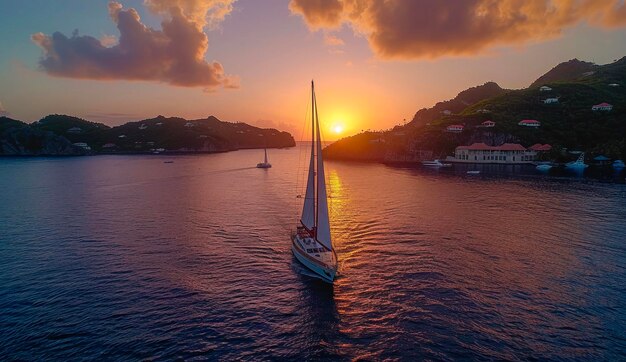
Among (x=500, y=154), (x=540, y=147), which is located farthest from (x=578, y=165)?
(x=500, y=154)

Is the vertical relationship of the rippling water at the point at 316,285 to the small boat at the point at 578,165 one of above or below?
below

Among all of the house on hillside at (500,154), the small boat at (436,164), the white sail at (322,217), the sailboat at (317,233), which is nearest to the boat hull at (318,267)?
the sailboat at (317,233)

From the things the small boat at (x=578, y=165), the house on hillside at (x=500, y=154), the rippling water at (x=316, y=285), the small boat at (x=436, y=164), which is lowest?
the rippling water at (x=316, y=285)

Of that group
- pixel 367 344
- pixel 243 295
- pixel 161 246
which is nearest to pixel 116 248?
pixel 161 246

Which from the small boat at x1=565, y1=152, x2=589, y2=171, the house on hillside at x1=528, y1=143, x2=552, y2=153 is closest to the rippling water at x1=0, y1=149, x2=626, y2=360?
the small boat at x1=565, y1=152, x2=589, y2=171

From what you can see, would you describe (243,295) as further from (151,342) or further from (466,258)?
(466,258)

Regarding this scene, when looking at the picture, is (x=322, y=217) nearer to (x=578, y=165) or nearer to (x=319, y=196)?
(x=319, y=196)

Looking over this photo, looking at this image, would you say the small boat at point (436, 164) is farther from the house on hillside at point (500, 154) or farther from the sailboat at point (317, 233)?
the sailboat at point (317, 233)

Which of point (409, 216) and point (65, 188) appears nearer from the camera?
point (409, 216)
